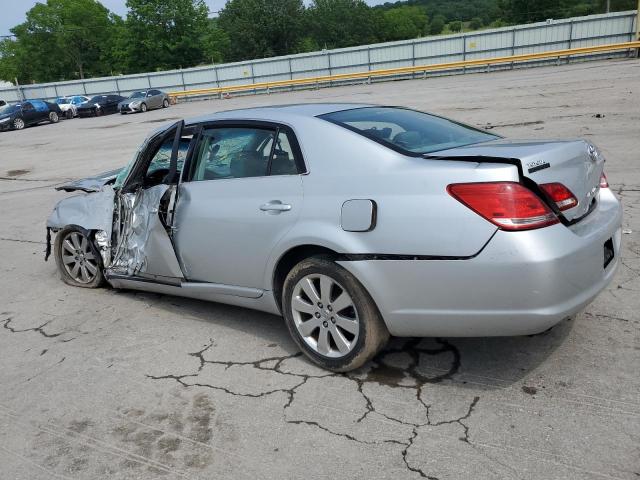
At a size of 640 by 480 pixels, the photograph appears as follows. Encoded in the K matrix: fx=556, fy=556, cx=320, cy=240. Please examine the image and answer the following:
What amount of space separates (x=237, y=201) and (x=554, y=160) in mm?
1949

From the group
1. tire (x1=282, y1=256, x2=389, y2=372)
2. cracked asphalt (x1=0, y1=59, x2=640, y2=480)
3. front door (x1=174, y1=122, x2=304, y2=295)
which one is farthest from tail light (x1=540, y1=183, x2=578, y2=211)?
front door (x1=174, y1=122, x2=304, y2=295)

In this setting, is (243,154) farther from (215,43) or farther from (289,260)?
(215,43)

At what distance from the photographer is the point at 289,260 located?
11.4 ft

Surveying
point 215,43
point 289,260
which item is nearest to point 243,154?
point 289,260

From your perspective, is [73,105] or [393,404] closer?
[393,404]

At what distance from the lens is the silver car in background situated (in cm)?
272

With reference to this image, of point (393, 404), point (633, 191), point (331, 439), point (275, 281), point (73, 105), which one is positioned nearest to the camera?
point (331, 439)

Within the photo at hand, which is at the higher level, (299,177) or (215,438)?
(299,177)

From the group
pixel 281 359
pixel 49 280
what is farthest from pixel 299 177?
pixel 49 280

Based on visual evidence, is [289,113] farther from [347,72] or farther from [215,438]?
[347,72]

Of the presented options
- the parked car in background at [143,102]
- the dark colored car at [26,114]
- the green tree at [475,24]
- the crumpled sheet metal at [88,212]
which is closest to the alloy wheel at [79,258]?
the crumpled sheet metal at [88,212]

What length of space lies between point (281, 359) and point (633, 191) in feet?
16.9

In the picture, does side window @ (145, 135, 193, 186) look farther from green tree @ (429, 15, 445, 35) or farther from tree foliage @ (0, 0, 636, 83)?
green tree @ (429, 15, 445, 35)

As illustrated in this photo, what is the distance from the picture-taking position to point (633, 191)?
663cm
